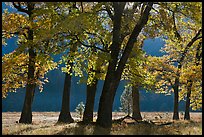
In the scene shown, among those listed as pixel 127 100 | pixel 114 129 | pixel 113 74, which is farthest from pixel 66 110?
pixel 127 100

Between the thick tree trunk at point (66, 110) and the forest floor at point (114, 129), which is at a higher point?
the thick tree trunk at point (66, 110)

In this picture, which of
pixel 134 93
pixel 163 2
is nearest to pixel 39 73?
pixel 134 93

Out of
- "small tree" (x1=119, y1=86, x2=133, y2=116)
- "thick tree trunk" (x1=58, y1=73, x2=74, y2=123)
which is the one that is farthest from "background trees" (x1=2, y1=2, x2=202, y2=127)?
"small tree" (x1=119, y1=86, x2=133, y2=116)

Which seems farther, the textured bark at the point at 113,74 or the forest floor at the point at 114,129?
the textured bark at the point at 113,74

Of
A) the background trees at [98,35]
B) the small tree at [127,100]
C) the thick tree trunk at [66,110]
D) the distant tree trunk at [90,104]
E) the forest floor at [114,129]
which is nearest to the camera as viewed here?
the forest floor at [114,129]

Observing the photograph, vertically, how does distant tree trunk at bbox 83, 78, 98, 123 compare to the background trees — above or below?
below

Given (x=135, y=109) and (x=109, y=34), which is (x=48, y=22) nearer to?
(x=109, y=34)

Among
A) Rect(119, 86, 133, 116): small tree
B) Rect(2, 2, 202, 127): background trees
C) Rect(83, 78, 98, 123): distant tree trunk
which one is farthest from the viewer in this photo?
Rect(119, 86, 133, 116): small tree

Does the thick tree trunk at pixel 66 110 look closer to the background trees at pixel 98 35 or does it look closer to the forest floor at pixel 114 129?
the background trees at pixel 98 35

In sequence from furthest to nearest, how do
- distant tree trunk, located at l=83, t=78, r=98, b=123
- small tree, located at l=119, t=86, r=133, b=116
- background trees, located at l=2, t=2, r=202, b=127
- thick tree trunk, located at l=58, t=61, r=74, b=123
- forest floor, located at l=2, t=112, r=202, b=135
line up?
small tree, located at l=119, t=86, r=133, b=116 → thick tree trunk, located at l=58, t=61, r=74, b=123 → distant tree trunk, located at l=83, t=78, r=98, b=123 → background trees, located at l=2, t=2, r=202, b=127 → forest floor, located at l=2, t=112, r=202, b=135

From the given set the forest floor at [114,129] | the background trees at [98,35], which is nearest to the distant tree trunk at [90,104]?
the background trees at [98,35]

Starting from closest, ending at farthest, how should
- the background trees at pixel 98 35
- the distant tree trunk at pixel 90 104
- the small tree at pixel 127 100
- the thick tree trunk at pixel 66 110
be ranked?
1. the background trees at pixel 98 35
2. the distant tree trunk at pixel 90 104
3. the thick tree trunk at pixel 66 110
4. the small tree at pixel 127 100

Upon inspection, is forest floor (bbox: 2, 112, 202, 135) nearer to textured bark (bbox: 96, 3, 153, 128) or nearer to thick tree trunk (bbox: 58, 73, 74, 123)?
textured bark (bbox: 96, 3, 153, 128)

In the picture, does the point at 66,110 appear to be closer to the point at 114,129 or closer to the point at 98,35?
the point at 98,35
